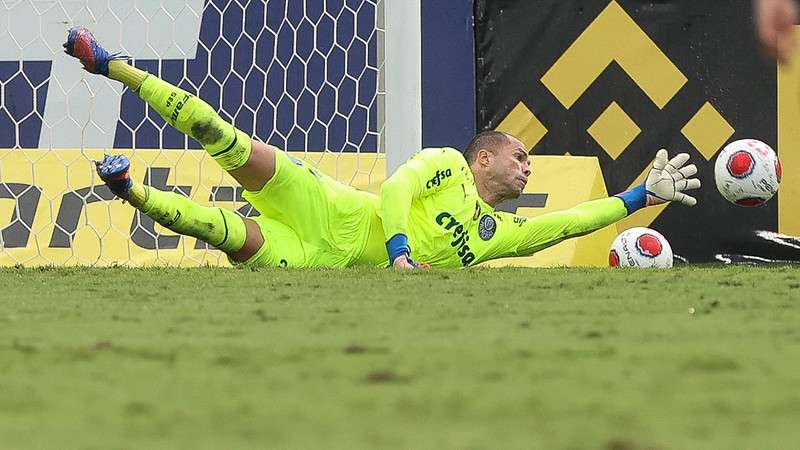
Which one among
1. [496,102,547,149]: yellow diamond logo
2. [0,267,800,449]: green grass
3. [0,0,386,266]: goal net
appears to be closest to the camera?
[0,267,800,449]: green grass

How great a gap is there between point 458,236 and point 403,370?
229cm

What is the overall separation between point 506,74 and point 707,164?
761 mm

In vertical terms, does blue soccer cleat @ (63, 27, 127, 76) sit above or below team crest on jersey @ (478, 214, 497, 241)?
above

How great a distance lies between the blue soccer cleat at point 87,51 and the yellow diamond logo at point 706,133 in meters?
2.11

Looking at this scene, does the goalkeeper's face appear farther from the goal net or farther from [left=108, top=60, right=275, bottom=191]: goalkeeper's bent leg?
[left=108, top=60, right=275, bottom=191]: goalkeeper's bent leg

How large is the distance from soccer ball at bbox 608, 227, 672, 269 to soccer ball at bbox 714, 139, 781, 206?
27cm

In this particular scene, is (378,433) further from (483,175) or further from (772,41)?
(772,41)

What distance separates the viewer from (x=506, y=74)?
4574mm

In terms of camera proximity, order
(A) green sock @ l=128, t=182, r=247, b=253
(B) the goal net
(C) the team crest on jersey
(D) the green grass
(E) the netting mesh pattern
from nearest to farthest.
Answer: (D) the green grass → (A) green sock @ l=128, t=182, r=247, b=253 → (C) the team crest on jersey → (B) the goal net → (E) the netting mesh pattern

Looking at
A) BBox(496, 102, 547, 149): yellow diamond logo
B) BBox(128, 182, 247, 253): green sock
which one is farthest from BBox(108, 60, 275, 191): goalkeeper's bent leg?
BBox(496, 102, 547, 149): yellow diamond logo

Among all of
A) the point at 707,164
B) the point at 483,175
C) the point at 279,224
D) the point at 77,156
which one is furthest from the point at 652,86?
the point at 77,156

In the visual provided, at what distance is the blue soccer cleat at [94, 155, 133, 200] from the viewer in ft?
10.8

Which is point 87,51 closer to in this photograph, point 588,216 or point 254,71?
point 254,71

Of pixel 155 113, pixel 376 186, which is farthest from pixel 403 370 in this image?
pixel 155 113
